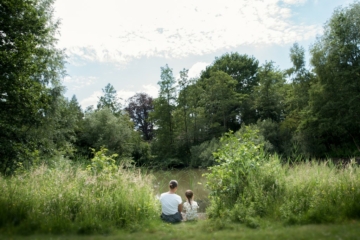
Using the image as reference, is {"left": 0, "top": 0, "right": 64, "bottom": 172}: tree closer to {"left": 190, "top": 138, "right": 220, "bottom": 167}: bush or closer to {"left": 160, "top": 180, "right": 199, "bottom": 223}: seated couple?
{"left": 160, "top": 180, "right": 199, "bottom": 223}: seated couple

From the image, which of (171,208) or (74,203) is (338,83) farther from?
(74,203)

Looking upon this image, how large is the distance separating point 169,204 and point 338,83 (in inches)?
1021

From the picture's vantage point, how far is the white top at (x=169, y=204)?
775cm

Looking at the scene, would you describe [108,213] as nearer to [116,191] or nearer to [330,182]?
[116,191]

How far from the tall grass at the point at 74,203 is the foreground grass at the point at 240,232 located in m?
0.42

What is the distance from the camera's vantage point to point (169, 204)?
7801 millimetres

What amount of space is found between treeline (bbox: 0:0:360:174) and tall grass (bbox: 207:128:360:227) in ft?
7.37

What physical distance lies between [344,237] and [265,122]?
2928 cm

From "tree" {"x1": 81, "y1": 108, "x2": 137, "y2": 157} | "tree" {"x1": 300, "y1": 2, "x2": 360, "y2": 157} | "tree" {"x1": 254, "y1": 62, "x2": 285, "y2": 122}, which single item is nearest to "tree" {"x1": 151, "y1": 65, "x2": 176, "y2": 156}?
"tree" {"x1": 81, "y1": 108, "x2": 137, "y2": 157}

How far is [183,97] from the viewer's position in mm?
44219

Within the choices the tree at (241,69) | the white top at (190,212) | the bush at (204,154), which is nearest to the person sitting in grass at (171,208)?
the white top at (190,212)

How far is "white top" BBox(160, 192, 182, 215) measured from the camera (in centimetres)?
775

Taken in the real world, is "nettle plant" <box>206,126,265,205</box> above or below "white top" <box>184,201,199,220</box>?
above

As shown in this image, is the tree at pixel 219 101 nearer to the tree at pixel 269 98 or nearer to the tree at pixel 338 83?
the tree at pixel 269 98
